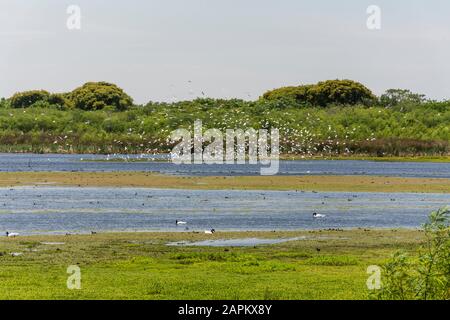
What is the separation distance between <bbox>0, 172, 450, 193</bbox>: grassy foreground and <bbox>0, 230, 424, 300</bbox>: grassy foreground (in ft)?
110

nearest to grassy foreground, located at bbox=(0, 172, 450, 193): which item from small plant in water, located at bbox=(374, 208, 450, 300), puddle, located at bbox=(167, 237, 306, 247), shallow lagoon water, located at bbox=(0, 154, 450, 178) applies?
shallow lagoon water, located at bbox=(0, 154, 450, 178)

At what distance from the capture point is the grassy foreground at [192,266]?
2439cm

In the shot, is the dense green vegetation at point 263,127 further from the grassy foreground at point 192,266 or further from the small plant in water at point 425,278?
the small plant in water at point 425,278

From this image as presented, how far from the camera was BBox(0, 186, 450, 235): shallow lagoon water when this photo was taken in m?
44.8

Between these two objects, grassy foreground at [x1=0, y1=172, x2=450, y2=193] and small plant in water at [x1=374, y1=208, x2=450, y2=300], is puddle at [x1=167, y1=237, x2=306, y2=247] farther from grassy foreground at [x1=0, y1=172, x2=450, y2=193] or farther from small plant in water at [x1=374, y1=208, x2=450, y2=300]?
grassy foreground at [x1=0, y1=172, x2=450, y2=193]

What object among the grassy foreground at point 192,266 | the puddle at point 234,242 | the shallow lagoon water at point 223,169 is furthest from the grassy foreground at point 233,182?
the puddle at point 234,242

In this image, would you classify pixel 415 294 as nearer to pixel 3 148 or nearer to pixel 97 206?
pixel 97 206

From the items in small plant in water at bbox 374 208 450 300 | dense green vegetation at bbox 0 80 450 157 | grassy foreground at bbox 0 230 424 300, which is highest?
dense green vegetation at bbox 0 80 450 157

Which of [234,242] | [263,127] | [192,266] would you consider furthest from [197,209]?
[263,127]

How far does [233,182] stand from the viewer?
265 feet

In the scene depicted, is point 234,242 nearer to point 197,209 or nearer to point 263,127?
point 197,209

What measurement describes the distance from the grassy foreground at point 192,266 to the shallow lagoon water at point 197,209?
4376mm

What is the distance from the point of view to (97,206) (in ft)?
180

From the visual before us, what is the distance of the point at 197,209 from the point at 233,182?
2711 centimetres
